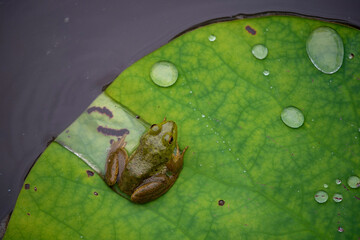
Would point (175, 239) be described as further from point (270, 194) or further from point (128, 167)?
point (270, 194)

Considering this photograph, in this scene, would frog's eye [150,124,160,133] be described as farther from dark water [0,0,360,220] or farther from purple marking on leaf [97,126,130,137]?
dark water [0,0,360,220]

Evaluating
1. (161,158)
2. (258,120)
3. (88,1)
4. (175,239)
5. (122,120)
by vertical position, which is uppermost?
(88,1)

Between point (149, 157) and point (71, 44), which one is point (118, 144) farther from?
point (71, 44)

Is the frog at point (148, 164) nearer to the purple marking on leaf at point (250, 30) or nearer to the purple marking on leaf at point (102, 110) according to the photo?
the purple marking on leaf at point (102, 110)

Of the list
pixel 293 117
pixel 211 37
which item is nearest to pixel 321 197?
pixel 293 117

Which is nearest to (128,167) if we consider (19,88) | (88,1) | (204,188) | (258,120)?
(204,188)

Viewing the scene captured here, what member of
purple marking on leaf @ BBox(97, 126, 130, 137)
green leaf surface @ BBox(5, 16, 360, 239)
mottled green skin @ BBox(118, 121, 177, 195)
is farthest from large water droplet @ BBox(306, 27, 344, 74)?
purple marking on leaf @ BBox(97, 126, 130, 137)

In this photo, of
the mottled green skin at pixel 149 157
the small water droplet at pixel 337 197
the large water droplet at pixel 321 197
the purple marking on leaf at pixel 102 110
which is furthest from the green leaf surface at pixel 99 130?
the small water droplet at pixel 337 197
